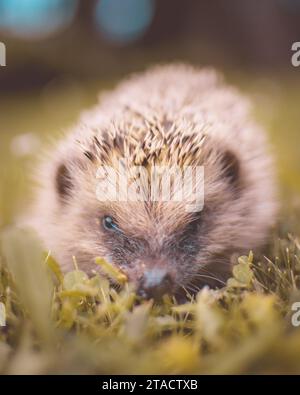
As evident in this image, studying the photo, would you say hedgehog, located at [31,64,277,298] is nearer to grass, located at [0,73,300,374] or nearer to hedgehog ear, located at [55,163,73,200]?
hedgehog ear, located at [55,163,73,200]

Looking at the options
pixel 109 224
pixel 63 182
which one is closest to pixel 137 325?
pixel 109 224

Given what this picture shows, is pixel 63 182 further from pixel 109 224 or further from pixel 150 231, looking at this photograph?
pixel 150 231

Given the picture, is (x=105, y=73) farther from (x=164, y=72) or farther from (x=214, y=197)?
(x=214, y=197)

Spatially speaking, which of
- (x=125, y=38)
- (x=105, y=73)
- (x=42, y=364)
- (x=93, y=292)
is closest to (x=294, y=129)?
(x=93, y=292)

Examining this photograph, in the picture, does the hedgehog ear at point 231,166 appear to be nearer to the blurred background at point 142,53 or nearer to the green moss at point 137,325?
the green moss at point 137,325

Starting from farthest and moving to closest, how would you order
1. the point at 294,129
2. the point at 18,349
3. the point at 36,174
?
the point at 294,129 → the point at 36,174 → the point at 18,349

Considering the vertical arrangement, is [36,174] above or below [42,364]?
above
